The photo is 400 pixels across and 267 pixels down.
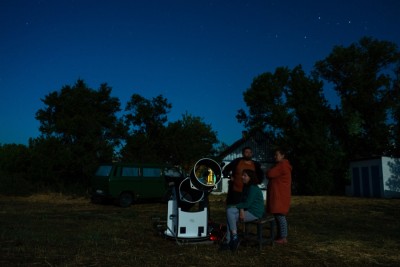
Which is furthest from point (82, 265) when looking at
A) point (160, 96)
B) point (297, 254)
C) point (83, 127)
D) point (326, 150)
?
point (326, 150)

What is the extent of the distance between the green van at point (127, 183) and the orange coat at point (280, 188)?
33.0 ft

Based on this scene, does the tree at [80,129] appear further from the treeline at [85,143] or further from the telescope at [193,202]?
the telescope at [193,202]

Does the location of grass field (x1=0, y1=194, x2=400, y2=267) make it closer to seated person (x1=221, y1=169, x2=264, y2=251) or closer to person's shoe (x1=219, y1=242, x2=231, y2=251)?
person's shoe (x1=219, y1=242, x2=231, y2=251)

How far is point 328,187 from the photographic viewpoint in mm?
29359

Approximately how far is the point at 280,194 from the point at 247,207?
908 millimetres

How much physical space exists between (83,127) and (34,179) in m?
4.37

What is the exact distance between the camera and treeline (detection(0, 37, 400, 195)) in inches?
950

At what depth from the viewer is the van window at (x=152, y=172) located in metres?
17.3

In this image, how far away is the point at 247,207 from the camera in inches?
273

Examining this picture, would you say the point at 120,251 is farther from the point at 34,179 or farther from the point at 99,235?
the point at 34,179

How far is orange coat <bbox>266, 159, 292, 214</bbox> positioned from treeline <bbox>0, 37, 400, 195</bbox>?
1803 cm

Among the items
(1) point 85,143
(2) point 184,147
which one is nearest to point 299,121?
(2) point 184,147

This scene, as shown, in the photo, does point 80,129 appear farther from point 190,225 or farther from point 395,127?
point 395,127

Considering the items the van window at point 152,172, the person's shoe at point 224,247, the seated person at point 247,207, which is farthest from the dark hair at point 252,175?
the van window at point 152,172
